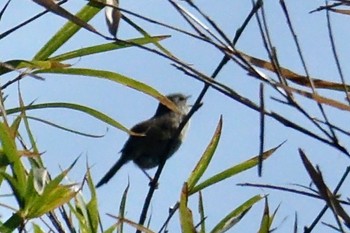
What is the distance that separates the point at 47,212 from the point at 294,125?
1.14 meters

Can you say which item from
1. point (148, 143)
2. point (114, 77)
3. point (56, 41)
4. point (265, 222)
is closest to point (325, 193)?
point (265, 222)

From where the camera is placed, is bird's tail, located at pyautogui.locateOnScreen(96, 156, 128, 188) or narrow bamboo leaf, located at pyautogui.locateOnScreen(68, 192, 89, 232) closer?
narrow bamboo leaf, located at pyautogui.locateOnScreen(68, 192, 89, 232)

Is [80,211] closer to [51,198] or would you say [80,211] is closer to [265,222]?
[51,198]

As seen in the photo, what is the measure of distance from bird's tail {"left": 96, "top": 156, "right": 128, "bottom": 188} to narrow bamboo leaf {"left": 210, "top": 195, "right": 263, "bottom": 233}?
4503 millimetres

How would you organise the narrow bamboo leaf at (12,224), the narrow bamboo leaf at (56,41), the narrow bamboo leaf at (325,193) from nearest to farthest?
the narrow bamboo leaf at (325,193) → the narrow bamboo leaf at (12,224) → the narrow bamboo leaf at (56,41)

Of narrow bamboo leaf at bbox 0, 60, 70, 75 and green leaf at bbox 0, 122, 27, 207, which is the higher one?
narrow bamboo leaf at bbox 0, 60, 70, 75

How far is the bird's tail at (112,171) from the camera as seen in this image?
6750 millimetres

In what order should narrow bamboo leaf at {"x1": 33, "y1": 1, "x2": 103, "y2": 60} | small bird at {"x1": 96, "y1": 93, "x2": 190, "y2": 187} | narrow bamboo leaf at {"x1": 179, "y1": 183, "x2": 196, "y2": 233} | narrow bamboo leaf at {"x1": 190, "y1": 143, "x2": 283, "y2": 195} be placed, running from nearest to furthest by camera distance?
narrow bamboo leaf at {"x1": 179, "y1": 183, "x2": 196, "y2": 233}
narrow bamboo leaf at {"x1": 33, "y1": 1, "x2": 103, "y2": 60}
narrow bamboo leaf at {"x1": 190, "y1": 143, "x2": 283, "y2": 195}
small bird at {"x1": 96, "y1": 93, "x2": 190, "y2": 187}

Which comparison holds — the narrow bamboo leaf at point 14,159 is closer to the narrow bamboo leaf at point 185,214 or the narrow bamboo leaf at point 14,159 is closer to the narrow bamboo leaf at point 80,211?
the narrow bamboo leaf at point 80,211

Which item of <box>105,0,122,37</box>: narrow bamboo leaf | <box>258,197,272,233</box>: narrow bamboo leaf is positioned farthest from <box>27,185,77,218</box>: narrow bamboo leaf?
<box>105,0,122,37</box>: narrow bamboo leaf

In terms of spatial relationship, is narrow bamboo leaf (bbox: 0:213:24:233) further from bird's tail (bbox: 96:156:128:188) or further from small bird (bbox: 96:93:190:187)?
small bird (bbox: 96:93:190:187)

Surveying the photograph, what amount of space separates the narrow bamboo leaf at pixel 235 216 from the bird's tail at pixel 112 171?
4.50 meters

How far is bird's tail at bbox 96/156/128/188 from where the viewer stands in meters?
6.75

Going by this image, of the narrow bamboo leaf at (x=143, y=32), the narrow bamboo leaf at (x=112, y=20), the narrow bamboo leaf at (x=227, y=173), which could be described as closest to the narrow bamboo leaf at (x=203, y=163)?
the narrow bamboo leaf at (x=227, y=173)
